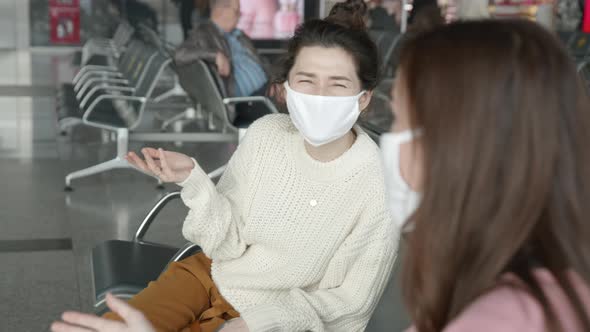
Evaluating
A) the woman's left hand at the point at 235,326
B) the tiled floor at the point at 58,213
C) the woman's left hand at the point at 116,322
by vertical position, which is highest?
the woman's left hand at the point at 116,322

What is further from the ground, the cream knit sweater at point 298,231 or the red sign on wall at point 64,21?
the cream knit sweater at point 298,231

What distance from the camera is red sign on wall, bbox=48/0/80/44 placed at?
12.8m

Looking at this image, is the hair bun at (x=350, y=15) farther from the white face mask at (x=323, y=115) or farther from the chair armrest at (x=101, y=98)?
the chair armrest at (x=101, y=98)

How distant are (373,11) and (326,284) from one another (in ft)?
26.1

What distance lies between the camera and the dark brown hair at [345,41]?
2.04 meters

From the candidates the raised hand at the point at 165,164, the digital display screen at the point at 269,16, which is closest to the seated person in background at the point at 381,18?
the digital display screen at the point at 269,16

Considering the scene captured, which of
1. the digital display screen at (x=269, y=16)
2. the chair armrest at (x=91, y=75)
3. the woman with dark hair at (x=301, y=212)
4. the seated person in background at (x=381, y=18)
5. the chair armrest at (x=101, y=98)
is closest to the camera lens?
the woman with dark hair at (x=301, y=212)

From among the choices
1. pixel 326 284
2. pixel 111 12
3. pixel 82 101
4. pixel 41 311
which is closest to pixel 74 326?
pixel 326 284

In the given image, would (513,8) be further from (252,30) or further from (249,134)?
(252,30)

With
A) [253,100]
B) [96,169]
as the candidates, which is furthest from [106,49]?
[96,169]

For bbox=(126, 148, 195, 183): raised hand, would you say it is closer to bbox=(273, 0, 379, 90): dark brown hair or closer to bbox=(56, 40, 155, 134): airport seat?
bbox=(273, 0, 379, 90): dark brown hair

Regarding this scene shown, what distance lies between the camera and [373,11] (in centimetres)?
969

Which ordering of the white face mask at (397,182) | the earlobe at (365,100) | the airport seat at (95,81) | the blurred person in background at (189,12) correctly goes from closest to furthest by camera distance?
the white face mask at (397,182) < the earlobe at (365,100) < the airport seat at (95,81) < the blurred person in background at (189,12)

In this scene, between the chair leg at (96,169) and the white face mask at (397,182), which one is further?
the chair leg at (96,169)
